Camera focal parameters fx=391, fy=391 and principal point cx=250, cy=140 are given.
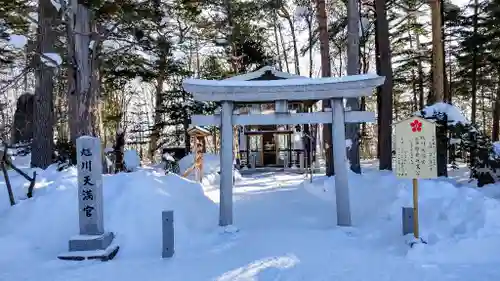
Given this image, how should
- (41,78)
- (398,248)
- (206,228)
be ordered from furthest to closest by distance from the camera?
(41,78), (206,228), (398,248)

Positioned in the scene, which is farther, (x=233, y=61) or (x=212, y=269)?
(x=233, y=61)

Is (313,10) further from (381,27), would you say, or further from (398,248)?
(398,248)

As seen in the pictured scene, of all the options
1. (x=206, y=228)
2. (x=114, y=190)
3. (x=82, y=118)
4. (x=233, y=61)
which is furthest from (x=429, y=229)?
(x=233, y=61)

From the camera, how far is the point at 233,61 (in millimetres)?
22172

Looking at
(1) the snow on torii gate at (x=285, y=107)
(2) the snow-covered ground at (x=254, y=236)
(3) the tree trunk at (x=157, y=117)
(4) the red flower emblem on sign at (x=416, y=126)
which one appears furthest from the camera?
(3) the tree trunk at (x=157, y=117)

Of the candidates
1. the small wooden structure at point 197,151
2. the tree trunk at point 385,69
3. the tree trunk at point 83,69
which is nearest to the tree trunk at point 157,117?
the small wooden structure at point 197,151

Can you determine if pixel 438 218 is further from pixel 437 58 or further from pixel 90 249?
pixel 437 58

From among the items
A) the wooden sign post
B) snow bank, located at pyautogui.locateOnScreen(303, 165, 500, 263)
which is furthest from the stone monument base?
the wooden sign post

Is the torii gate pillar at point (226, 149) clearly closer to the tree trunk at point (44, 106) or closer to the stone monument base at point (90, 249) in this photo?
the stone monument base at point (90, 249)

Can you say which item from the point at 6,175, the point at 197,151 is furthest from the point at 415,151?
the point at 197,151

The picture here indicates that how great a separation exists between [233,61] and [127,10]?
12527 millimetres

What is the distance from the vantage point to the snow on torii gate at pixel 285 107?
7.71 meters

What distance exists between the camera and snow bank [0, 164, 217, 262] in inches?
257

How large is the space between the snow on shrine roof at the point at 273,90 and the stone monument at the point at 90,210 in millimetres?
2297
